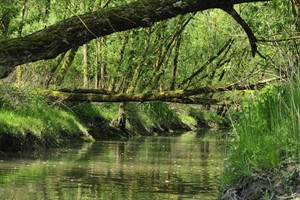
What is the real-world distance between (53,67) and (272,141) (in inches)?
817

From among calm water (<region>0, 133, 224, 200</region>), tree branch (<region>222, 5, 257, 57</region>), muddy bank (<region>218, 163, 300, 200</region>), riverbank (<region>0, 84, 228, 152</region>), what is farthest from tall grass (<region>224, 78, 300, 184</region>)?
riverbank (<region>0, 84, 228, 152</region>)

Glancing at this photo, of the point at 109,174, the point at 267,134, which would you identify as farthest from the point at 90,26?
the point at 109,174

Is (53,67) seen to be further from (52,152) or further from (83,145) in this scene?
(52,152)

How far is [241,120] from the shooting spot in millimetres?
9758

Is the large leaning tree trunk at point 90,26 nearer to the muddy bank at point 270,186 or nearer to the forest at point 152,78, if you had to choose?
the forest at point 152,78

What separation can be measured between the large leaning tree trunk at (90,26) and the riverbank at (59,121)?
13213 mm

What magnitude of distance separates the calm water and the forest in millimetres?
1774

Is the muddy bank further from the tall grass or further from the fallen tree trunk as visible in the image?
the fallen tree trunk

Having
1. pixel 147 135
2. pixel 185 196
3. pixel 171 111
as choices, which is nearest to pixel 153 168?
pixel 185 196

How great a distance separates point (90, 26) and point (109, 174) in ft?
29.6

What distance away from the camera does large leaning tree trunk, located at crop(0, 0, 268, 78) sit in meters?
7.29

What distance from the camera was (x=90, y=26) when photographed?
7.30 m

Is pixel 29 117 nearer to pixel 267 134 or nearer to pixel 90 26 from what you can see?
pixel 267 134

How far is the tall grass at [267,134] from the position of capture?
754 cm
